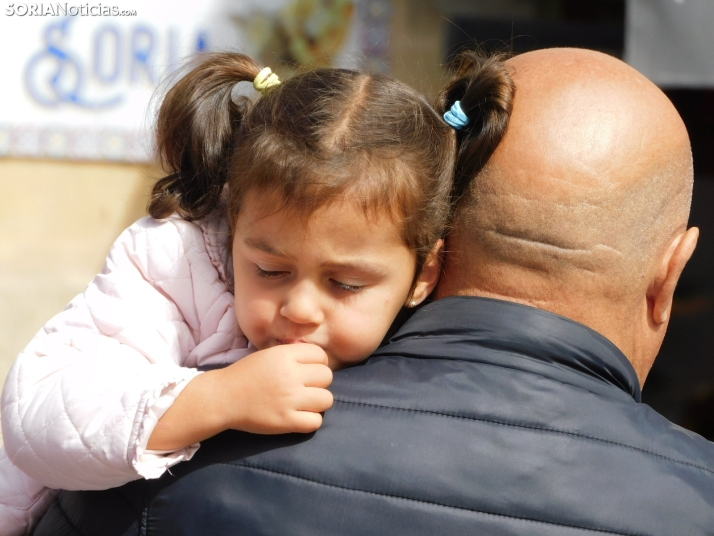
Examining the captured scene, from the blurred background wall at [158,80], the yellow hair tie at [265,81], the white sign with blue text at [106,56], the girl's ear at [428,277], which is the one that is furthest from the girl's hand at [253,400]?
the white sign with blue text at [106,56]

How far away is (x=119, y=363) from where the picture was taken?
5.11 ft

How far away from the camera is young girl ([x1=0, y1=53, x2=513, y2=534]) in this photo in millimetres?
1410

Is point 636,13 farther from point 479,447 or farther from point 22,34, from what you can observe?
point 479,447

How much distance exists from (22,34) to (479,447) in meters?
4.22

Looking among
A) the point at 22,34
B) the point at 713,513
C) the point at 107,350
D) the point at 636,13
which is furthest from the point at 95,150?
the point at 713,513

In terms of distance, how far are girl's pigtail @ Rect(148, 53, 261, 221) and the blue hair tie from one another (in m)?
0.50

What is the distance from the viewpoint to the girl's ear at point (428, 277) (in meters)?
1.77

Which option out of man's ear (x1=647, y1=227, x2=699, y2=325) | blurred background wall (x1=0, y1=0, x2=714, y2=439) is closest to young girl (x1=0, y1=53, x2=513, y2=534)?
man's ear (x1=647, y1=227, x2=699, y2=325)

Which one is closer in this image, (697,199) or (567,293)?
(567,293)

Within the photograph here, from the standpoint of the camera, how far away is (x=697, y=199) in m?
5.15

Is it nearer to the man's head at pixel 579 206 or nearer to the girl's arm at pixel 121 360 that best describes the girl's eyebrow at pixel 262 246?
the girl's arm at pixel 121 360

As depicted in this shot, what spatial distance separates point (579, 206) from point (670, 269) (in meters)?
0.32

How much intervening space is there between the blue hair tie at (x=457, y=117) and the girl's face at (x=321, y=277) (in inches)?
12.3

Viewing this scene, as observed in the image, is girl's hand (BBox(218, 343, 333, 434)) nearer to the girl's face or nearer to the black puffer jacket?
the black puffer jacket
